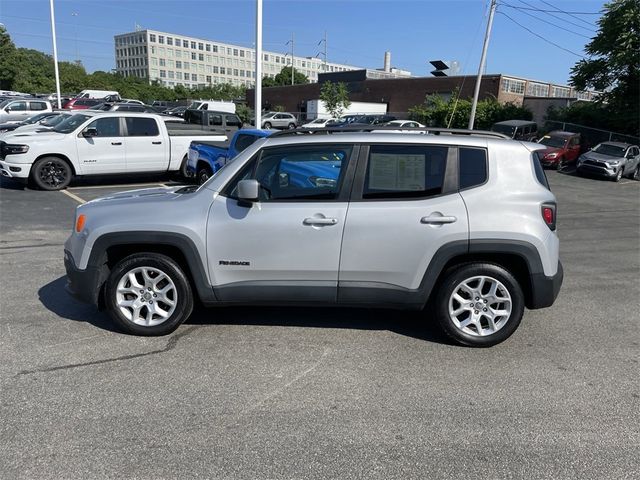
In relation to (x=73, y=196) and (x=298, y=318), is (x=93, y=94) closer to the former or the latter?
(x=73, y=196)

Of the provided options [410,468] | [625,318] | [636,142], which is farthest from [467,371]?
[636,142]

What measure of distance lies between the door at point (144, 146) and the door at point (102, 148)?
185 millimetres

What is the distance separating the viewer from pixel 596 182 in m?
20.4

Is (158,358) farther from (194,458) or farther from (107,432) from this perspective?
(194,458)

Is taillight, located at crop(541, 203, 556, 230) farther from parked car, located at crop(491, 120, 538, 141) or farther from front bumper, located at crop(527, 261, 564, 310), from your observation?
parked car, located at crop(491, 120, 538, 141)

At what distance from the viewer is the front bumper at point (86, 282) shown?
4.18m

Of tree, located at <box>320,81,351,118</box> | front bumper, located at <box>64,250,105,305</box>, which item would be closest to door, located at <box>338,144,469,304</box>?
front bumper, located at <box>64,250,105,305</box>

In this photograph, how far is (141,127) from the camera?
12.4 meters

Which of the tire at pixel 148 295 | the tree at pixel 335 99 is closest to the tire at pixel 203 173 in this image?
the tire at pixel 148 295

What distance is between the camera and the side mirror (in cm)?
388

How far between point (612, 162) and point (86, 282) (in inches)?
864

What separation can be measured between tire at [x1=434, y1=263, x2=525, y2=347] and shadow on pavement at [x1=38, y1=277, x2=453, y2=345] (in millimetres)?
211

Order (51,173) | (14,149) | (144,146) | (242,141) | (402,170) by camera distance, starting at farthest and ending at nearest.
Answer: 1. (144,146)
2. (51,173)
3. (14,149)
4. (242,141)
5. (402,170)

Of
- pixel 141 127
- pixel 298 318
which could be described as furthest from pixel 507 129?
pixel 298 318
